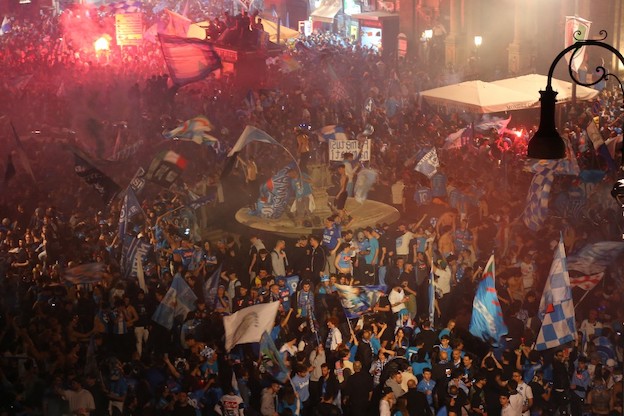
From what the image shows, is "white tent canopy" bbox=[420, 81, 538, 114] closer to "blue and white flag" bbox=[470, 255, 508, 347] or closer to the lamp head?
"blue and white flag" bbox=[470, 255, 508, 347]

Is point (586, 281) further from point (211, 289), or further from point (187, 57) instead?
point (187, 57)

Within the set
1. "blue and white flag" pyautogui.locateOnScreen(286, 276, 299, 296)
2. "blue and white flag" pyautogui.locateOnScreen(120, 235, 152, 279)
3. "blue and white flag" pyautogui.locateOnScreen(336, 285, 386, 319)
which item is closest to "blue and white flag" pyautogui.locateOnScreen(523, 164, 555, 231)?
"blue and white flag" pyautogui.locateOnScreen(336, 285, 386, 319)

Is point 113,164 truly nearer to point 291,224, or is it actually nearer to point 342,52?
point 291,224

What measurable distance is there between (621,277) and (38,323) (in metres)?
7.17

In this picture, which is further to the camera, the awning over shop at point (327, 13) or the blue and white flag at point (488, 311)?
the awning over shop at point (327, 13)

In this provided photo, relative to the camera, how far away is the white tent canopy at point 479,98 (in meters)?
12.5

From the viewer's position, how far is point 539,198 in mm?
12086

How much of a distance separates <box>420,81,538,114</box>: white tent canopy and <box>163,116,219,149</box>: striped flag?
2.88 m

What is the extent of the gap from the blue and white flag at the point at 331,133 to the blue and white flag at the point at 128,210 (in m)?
2.49

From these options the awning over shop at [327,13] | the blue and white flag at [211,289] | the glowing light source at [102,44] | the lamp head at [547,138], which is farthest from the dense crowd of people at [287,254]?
the lamp head at [547,138]

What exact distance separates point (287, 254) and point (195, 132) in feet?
6.69

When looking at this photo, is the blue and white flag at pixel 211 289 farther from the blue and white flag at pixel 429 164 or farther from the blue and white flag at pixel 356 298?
the blue and white flag at pixel 429 164

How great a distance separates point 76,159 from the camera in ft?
42.0

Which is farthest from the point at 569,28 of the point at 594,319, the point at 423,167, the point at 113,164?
the point at 113,164
